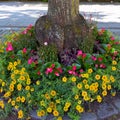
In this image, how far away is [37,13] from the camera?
32.4 feet

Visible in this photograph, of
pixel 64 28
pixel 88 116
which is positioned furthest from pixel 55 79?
pixel 64 28

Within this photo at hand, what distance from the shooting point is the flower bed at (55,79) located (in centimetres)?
295

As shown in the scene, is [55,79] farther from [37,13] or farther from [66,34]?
[37,13]

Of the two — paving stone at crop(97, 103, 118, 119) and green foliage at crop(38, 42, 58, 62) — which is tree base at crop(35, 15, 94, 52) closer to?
green foliage at crop(38, 42, 58, 62)

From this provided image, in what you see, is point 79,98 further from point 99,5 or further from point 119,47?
point 99,5

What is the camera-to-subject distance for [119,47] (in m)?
3.79

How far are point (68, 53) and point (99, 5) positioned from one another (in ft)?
27.9

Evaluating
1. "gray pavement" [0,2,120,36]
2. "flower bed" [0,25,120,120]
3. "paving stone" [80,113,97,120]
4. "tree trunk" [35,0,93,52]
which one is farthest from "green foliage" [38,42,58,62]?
"gray pavement" [0,2,120,36]

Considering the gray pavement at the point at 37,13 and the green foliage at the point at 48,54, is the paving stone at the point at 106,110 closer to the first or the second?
the green foliage at the point at 48,54

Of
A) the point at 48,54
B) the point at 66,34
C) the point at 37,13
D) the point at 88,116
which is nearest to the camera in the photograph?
the point at 88,116

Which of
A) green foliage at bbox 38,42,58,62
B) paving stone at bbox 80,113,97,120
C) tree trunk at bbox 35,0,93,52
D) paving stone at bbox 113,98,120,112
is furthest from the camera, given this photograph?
tree trunk at bbox 35,0,93,52

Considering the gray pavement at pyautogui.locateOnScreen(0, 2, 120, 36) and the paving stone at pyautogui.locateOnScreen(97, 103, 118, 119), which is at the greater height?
the gray pavement at pyautogui.locateOnScreen(0, 2, 120, 36)

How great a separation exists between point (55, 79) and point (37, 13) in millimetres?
6995

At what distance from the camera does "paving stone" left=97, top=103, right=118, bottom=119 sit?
2.95m
